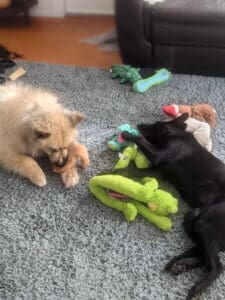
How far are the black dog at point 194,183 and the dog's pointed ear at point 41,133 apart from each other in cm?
44

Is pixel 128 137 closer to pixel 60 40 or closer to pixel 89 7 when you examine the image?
pixel 60 40

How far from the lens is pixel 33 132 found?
1.74 m

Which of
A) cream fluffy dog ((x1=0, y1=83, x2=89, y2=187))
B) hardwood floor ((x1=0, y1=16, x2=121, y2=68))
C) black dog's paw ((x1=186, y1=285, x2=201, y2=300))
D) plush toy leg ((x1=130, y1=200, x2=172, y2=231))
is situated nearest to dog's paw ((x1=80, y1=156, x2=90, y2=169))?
cream fluffy dog ((x1=0, y1=83, x2=89, y2=187))

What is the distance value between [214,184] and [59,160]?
71cm

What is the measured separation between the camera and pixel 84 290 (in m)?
1.48

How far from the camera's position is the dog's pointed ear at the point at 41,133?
1700 mm

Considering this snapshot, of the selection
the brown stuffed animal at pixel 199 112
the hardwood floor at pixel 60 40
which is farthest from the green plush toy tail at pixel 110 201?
the hardwood floor at pixel 60 40

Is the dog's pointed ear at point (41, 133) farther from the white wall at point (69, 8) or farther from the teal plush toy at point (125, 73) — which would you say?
the white wall at point (69, 8)

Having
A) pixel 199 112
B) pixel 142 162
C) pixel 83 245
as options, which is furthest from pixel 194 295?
pixel 199 112

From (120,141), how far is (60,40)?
168cm

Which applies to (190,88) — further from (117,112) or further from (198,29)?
(117,112)

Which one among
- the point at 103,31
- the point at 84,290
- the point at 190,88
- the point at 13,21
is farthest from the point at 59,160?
the point at 13,21

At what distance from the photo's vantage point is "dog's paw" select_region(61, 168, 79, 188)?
1.90m

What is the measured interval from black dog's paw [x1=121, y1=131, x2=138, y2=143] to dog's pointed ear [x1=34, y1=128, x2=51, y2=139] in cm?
43
